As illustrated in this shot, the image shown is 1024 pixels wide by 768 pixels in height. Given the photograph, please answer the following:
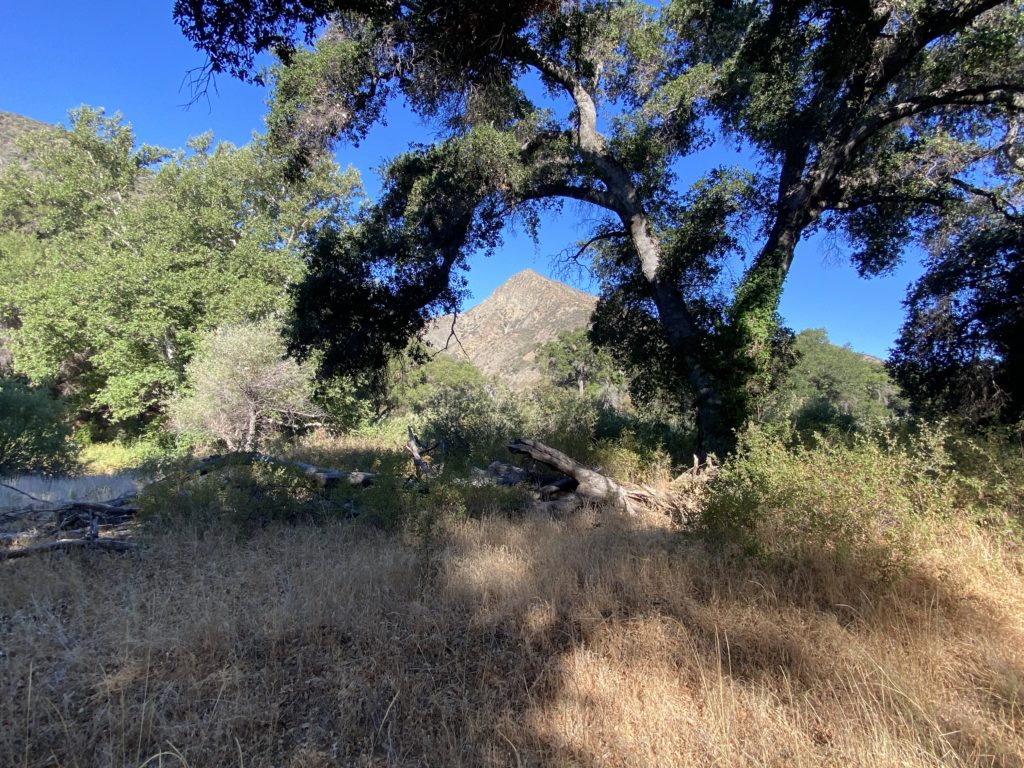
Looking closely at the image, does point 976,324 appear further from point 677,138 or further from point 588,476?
point 588,476

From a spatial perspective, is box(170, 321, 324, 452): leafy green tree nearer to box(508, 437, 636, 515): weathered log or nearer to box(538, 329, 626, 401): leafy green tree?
box(508, 437, 636, 515): weathered log

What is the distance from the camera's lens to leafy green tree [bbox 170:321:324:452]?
15555mm

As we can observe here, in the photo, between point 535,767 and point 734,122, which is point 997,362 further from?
point 535,767

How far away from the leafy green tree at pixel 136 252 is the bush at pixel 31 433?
4.32 meters

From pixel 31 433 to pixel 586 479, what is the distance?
58.5 ft

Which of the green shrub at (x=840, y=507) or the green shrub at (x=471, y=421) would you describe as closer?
the green shrub at (x=840, y=507)

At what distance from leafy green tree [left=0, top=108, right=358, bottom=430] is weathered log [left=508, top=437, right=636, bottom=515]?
15.1 meters

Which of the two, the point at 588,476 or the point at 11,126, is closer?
the point at 588,476

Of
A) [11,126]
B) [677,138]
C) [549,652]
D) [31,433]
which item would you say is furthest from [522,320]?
[549,652]

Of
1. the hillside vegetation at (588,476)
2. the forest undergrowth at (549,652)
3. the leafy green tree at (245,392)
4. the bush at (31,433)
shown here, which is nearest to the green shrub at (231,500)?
the hillside vegetation at (588,476)

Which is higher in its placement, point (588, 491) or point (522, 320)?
point (522, 320)

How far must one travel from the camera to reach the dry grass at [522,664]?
2.15 meters

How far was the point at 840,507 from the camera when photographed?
12.3ft

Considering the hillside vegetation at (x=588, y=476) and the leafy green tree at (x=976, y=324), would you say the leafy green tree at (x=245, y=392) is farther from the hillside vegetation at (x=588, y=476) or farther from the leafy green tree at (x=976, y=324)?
the leafy green tree at (x=976, y=324)
